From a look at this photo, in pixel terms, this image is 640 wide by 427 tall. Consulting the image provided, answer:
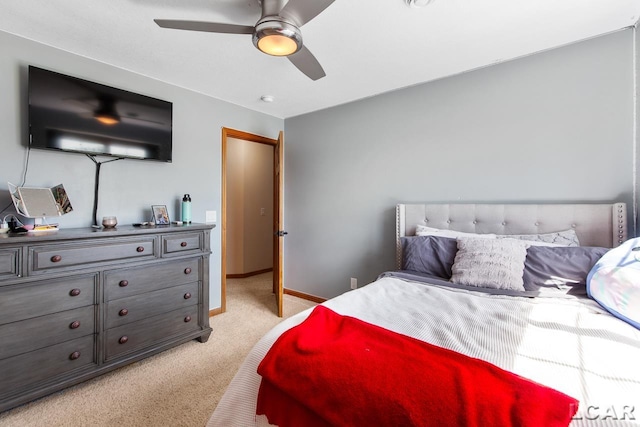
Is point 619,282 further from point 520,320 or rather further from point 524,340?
point 524,340

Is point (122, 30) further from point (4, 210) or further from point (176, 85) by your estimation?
point (4, 210)

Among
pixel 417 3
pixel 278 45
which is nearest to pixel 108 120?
pixel 278 45

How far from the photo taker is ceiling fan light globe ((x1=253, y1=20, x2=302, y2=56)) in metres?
1.49

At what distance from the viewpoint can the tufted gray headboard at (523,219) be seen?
196 cm

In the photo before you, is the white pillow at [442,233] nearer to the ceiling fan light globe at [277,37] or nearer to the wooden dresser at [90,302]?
the ceiling fan light globe at [277,37]

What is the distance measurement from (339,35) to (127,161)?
2176mm

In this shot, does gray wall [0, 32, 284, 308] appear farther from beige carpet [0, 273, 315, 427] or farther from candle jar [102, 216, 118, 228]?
beige carpet [0, 273, 315, 427]

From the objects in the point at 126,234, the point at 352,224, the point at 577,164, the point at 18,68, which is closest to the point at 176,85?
the point at 18,68

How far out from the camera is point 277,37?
60.7 inches

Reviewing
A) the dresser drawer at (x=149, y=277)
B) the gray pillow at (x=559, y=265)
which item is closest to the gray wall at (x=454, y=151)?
the gray pillow at (x=559, y=265)

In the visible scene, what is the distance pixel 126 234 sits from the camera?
2.09m

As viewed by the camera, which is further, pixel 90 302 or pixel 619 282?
pixel 90 302

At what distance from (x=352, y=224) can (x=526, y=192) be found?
1714mm

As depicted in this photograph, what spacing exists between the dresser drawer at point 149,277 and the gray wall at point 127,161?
65 cm
